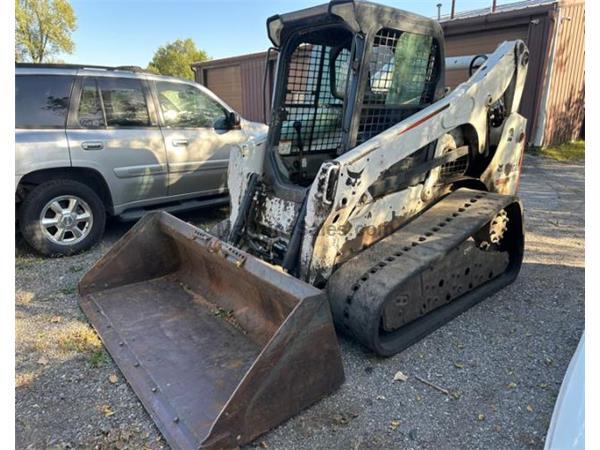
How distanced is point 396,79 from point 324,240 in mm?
1596

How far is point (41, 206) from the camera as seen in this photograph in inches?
193

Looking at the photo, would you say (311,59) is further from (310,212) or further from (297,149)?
(310,212)

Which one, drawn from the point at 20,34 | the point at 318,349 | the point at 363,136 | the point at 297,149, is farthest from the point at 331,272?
the point at 20,34

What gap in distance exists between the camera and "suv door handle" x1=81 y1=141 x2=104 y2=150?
199 inches

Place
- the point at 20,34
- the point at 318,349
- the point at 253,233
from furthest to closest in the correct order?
the point at 20,34 < the point at 253,233 < the point at 318,349

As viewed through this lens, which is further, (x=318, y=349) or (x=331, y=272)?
Result: (x=331, y=272)

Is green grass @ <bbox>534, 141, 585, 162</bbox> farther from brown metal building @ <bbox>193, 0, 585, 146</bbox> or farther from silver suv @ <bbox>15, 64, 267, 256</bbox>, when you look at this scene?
silver suv @ <bbox>15, 64, 267, 256</bbox>

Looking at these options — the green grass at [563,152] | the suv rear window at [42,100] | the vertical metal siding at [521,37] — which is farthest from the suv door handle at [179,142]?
the green grass at [563,152]

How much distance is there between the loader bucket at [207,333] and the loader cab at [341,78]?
987 mm

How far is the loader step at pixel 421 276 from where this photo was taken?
303 centimetres

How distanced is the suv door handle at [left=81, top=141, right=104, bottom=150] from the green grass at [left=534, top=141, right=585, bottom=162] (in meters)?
10.6

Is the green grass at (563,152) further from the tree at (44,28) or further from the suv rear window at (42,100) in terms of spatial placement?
the tree at (44,28)

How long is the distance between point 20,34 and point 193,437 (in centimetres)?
3481

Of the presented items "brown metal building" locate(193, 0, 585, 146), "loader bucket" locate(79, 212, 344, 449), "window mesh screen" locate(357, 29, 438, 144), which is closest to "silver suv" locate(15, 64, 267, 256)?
"window mesh screen" locate(357, 29, 438, 144)
